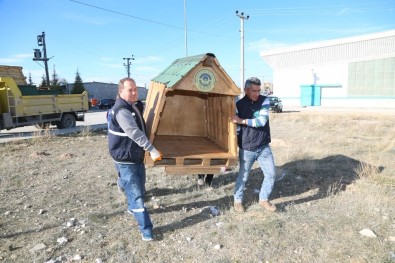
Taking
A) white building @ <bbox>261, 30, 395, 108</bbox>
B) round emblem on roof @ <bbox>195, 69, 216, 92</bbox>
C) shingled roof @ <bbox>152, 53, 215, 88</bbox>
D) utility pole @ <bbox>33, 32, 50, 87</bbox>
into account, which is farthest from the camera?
white building @ <bbox>261, 30, 395, 108</bbox>

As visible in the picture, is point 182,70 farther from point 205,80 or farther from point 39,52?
point 39,52

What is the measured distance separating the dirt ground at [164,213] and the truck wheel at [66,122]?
7986mm

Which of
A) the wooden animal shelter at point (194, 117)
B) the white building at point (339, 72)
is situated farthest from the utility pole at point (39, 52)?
the wooden animal shelter at point (194, 117)

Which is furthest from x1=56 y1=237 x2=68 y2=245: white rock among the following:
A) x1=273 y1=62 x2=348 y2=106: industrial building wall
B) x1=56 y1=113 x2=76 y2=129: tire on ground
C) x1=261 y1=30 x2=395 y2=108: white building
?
x1=273 y1=62 x2=348 y2=106: industrial building wall

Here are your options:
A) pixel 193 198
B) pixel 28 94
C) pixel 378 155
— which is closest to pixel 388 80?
pixel 378 155

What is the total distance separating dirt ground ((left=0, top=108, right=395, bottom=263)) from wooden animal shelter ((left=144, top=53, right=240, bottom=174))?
68 cm

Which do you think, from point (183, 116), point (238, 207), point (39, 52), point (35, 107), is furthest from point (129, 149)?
point (39, 52)

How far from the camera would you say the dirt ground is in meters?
3.64

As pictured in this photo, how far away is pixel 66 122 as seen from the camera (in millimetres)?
16141

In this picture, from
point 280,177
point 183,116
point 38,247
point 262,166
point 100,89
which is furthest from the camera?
point 100,89

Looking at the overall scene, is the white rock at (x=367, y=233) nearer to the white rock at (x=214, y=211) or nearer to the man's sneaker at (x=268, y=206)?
the man's sneaker at (x=268, y=206)

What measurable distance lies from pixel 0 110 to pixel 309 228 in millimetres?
12632

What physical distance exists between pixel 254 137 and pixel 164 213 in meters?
1.64

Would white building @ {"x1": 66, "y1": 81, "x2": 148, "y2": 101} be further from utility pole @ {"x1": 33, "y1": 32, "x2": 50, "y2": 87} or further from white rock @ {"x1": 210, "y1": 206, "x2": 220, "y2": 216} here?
white rock @ {"x1": 210, "y1": 206, "x2": 220, "y2": 216}
